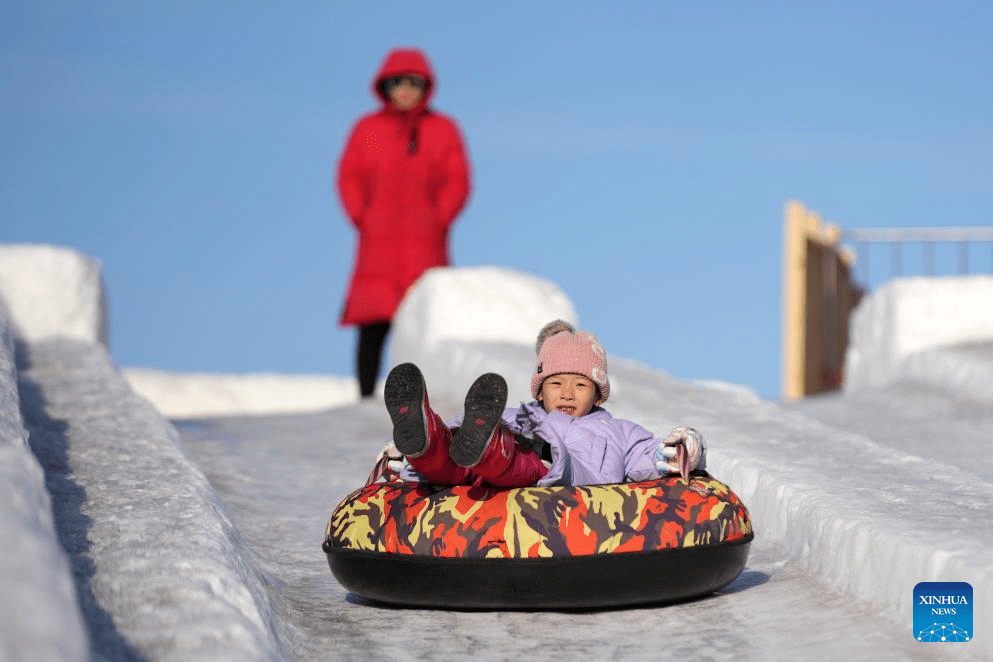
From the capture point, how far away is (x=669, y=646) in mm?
3512

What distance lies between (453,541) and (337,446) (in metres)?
4.02

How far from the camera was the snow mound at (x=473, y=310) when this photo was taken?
948 cm

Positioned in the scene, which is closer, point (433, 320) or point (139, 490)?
point (139, 490)

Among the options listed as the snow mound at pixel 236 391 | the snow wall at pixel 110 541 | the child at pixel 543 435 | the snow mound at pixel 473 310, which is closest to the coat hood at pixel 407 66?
the snow mound at pixel 473 310

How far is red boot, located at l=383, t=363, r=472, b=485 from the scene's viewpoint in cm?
346

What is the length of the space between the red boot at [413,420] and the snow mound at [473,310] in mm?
5675

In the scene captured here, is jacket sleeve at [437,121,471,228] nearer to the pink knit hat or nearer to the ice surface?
the pink knit hat

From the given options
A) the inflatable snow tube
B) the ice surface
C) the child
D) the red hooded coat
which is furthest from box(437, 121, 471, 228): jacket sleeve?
the ice surface

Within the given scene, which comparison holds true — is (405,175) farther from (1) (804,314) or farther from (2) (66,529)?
(1) (804,314)

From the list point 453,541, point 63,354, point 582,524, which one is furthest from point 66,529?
point 63,354

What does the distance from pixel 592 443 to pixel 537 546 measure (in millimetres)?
538

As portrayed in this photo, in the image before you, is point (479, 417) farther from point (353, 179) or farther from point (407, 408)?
point (353, 179)

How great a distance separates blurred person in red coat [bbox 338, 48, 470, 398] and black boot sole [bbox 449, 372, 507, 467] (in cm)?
633

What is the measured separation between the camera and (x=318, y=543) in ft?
16.8
